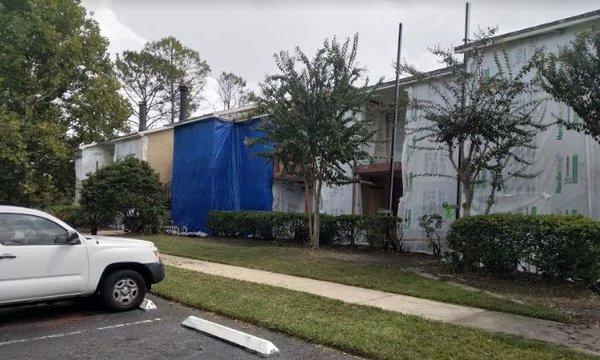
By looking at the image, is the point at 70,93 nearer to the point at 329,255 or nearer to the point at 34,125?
the point at 34,125

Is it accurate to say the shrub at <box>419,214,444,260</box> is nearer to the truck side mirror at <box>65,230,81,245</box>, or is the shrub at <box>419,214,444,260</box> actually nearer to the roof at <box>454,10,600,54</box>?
the roof at <box>454,10,600,54</box>

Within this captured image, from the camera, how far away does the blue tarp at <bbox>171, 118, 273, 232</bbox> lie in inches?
857

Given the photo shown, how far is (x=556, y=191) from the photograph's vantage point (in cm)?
1245

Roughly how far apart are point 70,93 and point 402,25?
603 inches

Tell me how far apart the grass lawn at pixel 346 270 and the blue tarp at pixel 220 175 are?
4.47 metres

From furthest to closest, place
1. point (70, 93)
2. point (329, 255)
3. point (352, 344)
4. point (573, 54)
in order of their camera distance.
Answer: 1. point (70, 93)
2. point (329, 255)
3. point (573, 54)
4. point (352, 344)

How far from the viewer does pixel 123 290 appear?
7.57 m

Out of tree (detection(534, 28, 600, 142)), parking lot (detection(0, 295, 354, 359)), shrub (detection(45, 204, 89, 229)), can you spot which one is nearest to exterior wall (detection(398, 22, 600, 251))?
tree (detection(534, 28, 600, 142))

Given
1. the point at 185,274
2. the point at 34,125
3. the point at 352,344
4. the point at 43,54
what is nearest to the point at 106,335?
the point at 352,344

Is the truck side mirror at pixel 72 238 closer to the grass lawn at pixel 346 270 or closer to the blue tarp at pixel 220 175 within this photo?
the grass lawn at pixel 346 270

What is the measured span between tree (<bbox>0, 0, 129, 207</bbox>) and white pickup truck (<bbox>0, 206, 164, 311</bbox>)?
14041 mm

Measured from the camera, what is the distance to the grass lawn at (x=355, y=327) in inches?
216

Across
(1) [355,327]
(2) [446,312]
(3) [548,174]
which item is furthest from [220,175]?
(1) [355,327]

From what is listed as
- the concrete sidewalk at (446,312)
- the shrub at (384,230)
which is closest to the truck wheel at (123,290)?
the concrete sidewalk at (446,312)
